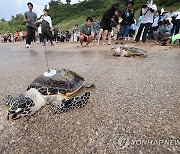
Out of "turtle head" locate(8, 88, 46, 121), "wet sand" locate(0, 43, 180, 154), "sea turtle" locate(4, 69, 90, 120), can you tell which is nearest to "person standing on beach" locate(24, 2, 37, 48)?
"wet sand" locate(0, 43, 180, 154)

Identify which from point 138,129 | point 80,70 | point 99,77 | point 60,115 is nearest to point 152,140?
point 138,129

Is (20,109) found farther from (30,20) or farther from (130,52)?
(30,20)

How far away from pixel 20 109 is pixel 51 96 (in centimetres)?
40

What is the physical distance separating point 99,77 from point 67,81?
892mm

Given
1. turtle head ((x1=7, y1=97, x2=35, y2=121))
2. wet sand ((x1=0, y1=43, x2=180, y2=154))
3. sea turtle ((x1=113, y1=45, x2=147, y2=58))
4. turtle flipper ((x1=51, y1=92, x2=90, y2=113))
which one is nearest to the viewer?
wet sand ((x1=0, y1=43, x2=180, y2=154))

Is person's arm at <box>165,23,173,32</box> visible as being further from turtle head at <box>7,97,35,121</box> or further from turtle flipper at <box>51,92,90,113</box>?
turtle head at <box>7,97,35,121</box>

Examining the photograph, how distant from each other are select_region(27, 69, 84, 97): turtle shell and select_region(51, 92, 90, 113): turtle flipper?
17cm

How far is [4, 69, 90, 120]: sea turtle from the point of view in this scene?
5.89 feet

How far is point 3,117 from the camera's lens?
1914 mm

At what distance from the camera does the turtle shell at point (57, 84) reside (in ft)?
6.86

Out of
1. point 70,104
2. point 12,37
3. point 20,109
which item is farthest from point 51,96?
point 12,37

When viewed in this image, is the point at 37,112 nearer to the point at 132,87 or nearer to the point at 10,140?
the point at 10,140

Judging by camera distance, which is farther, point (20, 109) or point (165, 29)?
point (165, 29)

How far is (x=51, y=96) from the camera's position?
2098 millimetres
